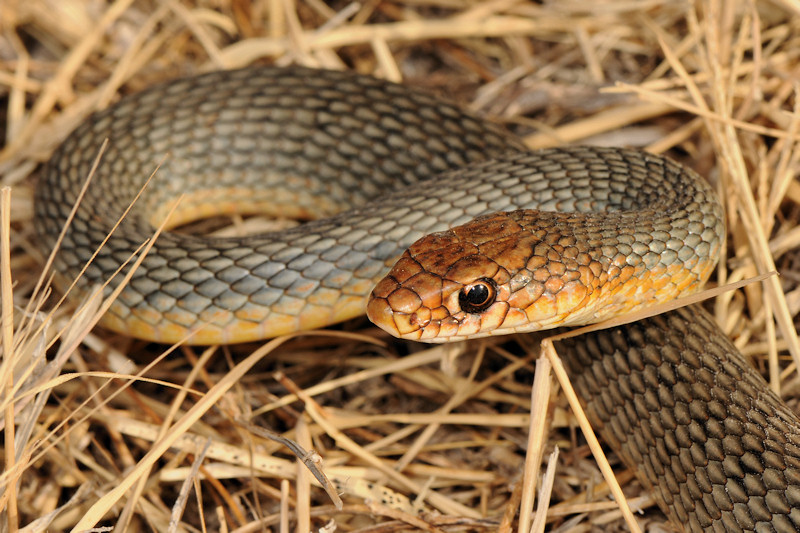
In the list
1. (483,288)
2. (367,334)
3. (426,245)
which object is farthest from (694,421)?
(367,334)

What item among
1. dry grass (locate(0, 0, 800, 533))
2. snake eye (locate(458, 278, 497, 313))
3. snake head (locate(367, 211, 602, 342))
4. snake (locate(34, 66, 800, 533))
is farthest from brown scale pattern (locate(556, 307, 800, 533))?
snake eye (locate(458, 278, 497, 313))

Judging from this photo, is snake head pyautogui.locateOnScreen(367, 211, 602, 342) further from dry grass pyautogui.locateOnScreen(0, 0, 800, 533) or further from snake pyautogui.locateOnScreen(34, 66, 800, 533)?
dry grass pyautogui.locateOnScreen(0, 0, 800, 533)

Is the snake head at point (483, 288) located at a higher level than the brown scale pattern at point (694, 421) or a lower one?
higher

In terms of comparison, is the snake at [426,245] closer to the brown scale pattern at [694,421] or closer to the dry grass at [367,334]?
the brown scale pattern at [694,421]

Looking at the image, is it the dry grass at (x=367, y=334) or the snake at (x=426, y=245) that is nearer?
the snake at (x=426, y=245)

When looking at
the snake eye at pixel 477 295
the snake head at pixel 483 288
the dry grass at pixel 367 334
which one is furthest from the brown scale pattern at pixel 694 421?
the snake eye at pixel 477 295

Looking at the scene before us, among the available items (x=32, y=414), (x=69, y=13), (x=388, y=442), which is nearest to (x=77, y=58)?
(x=69, y=13)

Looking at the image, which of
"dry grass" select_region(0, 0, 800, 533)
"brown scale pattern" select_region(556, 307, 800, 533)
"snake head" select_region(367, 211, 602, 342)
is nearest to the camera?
"brown scale pattern" select_region(556, 307, 800, 533)
